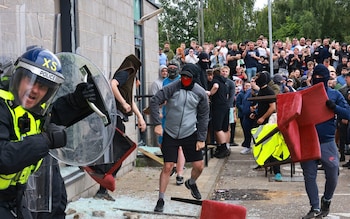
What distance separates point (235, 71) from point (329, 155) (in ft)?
37.8

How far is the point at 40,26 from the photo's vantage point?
12.2 feet

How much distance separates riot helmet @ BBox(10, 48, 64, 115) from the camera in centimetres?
311

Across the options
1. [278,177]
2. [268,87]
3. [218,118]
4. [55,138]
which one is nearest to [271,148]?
[278,177]

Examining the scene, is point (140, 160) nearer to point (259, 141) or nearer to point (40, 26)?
point (259, 141)

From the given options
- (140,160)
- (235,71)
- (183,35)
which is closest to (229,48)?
(235,71)

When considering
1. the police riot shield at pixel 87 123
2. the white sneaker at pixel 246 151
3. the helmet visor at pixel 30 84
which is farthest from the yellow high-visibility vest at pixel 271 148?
the white sneaker at pixel 246 151

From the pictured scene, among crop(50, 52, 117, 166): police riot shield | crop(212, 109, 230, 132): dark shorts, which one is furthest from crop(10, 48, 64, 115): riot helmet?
crop(212, 109, 230, 132): dark shorts

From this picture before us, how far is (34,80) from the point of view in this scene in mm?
3109

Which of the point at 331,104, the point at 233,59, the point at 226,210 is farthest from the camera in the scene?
the point at 233,59

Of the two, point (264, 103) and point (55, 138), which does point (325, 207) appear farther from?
point (55, 138)

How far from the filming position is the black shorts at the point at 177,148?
7305mm

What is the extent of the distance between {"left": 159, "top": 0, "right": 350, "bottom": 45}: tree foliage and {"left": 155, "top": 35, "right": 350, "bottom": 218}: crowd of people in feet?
88.3

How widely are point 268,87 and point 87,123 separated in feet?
22.4

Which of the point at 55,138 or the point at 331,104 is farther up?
the point at 331,104
